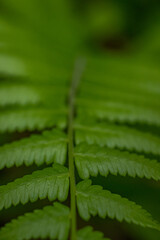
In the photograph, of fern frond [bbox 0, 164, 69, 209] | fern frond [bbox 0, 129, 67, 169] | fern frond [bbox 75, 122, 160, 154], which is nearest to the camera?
fern frond [bbox 0, 164, 69, 209]

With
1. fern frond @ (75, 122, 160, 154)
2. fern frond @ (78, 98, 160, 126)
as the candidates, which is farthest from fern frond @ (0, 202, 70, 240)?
fern frond @ (78, 98, 160, 126)

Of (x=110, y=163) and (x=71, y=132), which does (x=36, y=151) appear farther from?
(x=110, y=163)

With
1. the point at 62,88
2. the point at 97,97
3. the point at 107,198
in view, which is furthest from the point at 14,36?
the point at 107,198

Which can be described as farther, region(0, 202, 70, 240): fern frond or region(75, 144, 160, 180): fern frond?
region(75, 144, 160, 180): fern frond

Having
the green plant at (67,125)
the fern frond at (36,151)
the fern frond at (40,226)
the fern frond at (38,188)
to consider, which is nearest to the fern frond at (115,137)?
the green plant at (67,125)

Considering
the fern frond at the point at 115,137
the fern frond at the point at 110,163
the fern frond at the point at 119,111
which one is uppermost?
the fern frond at the point at 119,111

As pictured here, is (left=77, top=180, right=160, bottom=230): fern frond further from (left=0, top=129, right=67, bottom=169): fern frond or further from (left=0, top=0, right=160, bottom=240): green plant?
(left=0, top=129, right=67, bottom=169): fern frond

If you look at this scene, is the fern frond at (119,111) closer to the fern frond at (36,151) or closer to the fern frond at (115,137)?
the fern frond at (115,137)
